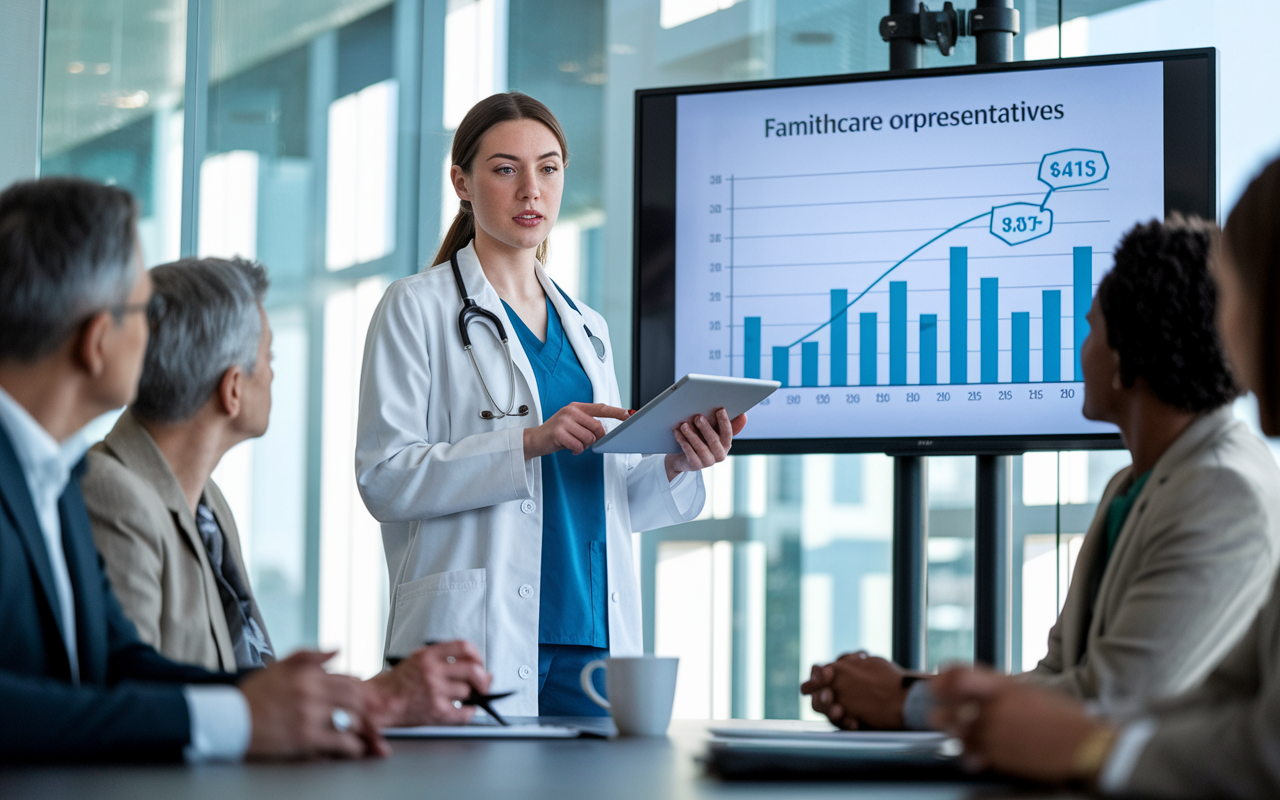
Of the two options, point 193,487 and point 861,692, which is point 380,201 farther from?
point 861,692

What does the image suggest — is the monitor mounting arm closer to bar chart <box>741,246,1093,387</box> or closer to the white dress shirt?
bar chart <box>741,246,1093,387</box>

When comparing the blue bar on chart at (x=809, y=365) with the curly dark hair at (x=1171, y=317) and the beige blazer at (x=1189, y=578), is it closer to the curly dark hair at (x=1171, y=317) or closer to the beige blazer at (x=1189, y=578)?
the curly dark hair at (x=1171, y=317)

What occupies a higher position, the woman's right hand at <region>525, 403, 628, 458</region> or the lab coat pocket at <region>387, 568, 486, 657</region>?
the woman's right hand at <region>525, 403, 628, 458</region>

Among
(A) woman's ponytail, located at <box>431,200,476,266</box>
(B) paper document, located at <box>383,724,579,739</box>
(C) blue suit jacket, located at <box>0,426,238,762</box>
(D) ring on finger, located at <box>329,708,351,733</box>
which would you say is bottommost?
(B) paper document, located at <box>383,724,579,739</box>

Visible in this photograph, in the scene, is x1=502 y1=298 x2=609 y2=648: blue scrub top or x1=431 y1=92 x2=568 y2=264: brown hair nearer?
x1=502 y1=298 x2=609 y2=648: blue scrub top

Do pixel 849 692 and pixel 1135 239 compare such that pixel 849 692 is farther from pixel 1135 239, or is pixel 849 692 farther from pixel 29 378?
pixel 29 378

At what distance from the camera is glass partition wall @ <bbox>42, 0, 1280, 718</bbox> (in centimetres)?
421

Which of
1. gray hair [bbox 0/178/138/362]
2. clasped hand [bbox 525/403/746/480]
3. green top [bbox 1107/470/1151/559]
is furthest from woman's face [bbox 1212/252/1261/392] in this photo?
clasped hand [bbox 525/403/746/480]

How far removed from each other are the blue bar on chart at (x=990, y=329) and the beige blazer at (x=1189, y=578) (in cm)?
107

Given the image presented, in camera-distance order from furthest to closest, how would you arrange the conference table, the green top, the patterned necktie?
the patterned necktie
the green top
the conference table

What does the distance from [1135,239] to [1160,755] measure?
991mm

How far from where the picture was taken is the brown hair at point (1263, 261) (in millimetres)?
1104

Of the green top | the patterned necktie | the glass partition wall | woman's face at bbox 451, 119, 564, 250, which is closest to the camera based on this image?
the green top

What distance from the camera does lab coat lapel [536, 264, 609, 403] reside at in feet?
8.63
